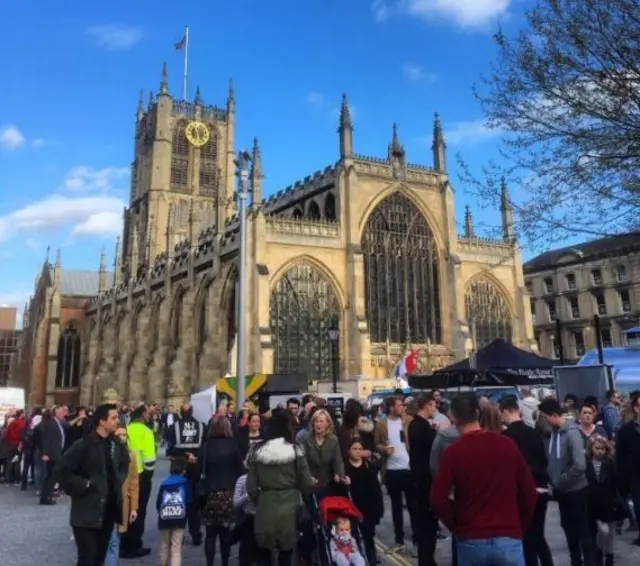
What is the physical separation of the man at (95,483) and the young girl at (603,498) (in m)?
4.65

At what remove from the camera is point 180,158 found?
6300 centimetres

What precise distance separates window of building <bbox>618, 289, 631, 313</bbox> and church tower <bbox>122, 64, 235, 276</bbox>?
35.3 meters

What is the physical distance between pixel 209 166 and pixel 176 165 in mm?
3439

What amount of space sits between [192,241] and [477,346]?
63.2 ft

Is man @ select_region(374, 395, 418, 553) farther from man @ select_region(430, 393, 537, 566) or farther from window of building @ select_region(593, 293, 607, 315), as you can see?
window of building @ select_region(593, 293, 607, 315)

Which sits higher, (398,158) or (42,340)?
(398,158)

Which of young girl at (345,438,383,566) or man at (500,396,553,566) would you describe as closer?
man at (500,396,553,566)

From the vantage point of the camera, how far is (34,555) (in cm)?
740

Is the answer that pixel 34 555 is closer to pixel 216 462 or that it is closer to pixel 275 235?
pixel 216 462

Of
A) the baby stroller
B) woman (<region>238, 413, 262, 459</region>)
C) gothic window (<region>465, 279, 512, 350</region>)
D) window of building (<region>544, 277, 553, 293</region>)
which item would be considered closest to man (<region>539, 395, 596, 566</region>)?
the baby stroller

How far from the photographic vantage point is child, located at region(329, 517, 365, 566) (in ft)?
16.5

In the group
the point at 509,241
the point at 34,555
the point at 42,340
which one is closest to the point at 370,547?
the point at 34,555

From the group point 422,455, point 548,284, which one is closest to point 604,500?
point 422,455

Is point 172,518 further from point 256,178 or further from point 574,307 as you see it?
point 574,307
